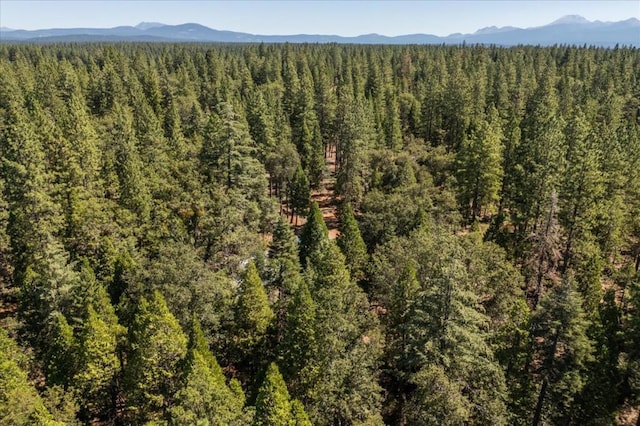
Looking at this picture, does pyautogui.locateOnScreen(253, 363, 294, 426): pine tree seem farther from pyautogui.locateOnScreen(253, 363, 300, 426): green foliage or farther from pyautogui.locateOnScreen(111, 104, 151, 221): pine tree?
pyautogui.locateOnScreen(111, 104, 151, 221): pine tree

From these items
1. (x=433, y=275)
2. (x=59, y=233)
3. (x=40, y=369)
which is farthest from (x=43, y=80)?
(x=433, y=275)

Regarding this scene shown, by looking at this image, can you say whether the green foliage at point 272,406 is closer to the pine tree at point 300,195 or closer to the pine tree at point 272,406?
the pine tree at point 272,406

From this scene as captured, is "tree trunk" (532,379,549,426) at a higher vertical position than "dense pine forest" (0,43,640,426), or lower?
lower

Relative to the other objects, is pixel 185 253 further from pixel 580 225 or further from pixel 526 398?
pixel 580 225

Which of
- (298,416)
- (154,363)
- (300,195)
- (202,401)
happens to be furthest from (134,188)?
(298,416)

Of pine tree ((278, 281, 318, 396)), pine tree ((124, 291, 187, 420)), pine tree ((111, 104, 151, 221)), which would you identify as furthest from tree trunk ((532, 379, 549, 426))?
pine tree ((111, 104, 151, 221))

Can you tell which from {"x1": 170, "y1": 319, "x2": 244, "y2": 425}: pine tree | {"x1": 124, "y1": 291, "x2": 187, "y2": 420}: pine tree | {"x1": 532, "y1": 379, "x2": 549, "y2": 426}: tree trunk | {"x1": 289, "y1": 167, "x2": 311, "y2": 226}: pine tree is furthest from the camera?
{"x1": 289, "y1": 167, "x2": 311, "y2": 226}: pine tree

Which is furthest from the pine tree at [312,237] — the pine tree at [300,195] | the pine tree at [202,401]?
the pine tree at [202,401]

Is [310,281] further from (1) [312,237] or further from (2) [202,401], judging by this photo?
(2) [202,401]
